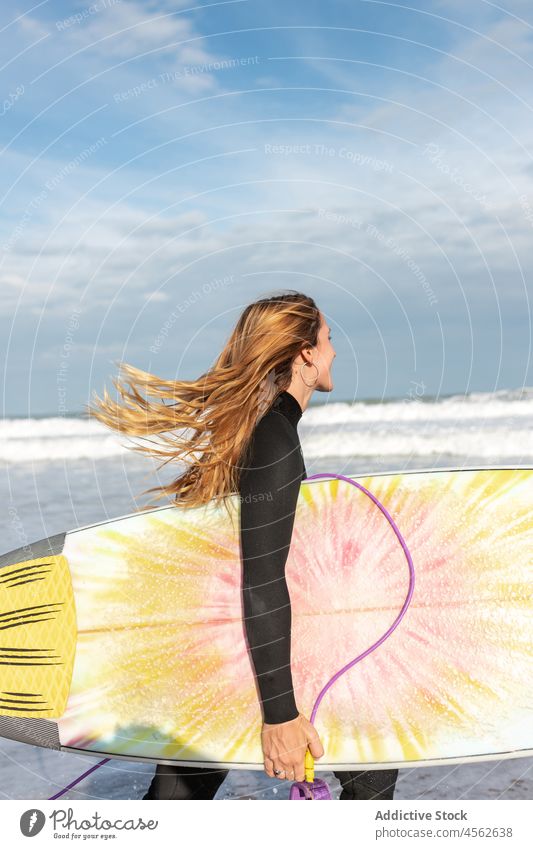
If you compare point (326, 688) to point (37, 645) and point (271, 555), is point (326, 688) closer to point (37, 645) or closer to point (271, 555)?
point (271, 555)

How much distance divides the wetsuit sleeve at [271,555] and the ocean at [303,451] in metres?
0.38

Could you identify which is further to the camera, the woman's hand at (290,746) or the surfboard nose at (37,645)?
the surfboard nose at (37,645)

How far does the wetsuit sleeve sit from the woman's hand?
36 mm

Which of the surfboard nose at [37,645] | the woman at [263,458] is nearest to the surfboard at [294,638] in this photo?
the surfboard nose at [37,645]

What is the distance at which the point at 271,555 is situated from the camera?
6.15 ft

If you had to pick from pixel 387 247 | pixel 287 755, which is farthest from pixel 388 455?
pixel 287 755

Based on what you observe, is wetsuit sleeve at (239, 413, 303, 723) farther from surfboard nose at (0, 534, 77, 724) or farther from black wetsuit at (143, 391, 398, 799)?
surfboard nose at (0, 534, 77, 724)

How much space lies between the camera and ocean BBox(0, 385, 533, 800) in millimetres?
2855

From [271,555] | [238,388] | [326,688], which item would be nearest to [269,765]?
[326,688]

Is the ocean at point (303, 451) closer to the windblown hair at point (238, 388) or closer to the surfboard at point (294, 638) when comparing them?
the windblown hair at point (238, 388)

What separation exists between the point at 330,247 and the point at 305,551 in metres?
1.11

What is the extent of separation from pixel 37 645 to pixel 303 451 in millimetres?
6987

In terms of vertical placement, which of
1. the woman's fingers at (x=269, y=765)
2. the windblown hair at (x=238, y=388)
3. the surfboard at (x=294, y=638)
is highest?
the windblown hair at (x=238, y=388)

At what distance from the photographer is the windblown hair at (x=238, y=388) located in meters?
2.04
